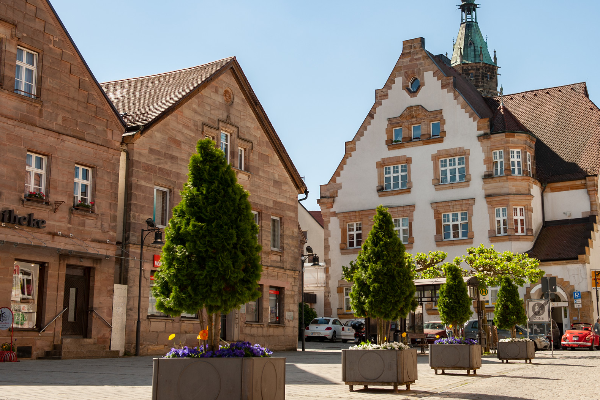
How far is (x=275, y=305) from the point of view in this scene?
32.8 metres

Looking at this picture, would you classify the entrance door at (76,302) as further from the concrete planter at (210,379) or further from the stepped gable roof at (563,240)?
the stepped gable roof at (563,240)

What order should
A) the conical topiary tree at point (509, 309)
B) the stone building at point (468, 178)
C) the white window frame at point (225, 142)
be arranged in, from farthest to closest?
the stone building at point (468, 178)
the white window frame at point (225, 142)
the conical topiary tree at point (509, 309)

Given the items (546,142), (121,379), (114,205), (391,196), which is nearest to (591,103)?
(546,142)

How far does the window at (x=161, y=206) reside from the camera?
2691 centimetres

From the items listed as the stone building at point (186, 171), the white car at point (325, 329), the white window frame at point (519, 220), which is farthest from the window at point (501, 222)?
the stone building at point (186, 171)

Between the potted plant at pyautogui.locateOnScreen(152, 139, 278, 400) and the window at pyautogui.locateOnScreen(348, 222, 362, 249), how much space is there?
38582mm

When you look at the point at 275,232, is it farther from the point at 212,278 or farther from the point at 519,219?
the point at 212,278

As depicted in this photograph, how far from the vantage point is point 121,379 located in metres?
15.1

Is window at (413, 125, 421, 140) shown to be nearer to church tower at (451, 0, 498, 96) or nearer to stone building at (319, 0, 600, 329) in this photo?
stone building at (319, 0, 600, 329)

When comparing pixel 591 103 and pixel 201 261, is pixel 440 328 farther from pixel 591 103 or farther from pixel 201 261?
pixel 201 261

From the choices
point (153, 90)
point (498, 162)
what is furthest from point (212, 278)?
point (498, 162)

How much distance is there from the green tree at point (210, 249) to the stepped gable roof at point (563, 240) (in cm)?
3480

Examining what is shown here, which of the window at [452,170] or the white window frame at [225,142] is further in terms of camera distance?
the window at [452,170]

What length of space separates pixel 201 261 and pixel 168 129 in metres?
17.1
